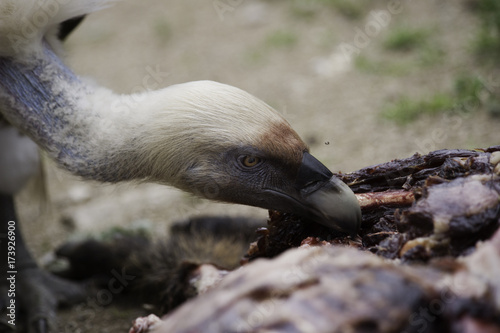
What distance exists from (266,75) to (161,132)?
3.99 meters

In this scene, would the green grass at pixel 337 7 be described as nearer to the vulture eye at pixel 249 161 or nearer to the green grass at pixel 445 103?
the green grass at pixel 445 103

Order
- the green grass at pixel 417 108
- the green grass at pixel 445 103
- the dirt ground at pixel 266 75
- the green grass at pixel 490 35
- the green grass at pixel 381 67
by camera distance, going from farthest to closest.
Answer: the green grass at pixel 381 67, the green grass at pixel 490 35, the green grass at pixel 417 108, the green grass at pixel 445 103, the dirt ground at pixel 266 75

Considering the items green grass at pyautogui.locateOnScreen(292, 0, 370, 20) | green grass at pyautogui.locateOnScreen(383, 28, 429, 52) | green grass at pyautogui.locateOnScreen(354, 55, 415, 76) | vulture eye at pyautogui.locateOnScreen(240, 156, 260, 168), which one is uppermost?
green grass at pyautogui.locateOnScreen(292, 0, 370, 20)

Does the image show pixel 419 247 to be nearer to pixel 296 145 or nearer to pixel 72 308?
pixel 296 145

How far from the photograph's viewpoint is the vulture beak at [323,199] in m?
2.29

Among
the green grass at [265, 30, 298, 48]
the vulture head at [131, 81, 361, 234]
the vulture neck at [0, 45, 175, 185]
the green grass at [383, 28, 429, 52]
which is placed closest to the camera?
the vulture head at [131, 81, 361, 234]

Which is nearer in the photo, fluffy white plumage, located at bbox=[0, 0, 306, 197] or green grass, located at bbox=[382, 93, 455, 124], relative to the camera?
fluffy white plumage, located at bbox=[0, 0, 306, 197]

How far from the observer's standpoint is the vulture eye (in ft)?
8.71

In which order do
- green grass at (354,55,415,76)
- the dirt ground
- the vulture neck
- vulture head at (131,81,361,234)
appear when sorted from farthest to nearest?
green grass at (354,55,415,76) → the dirt ground → the vulture neck → vulture head at (131,81,361,234)

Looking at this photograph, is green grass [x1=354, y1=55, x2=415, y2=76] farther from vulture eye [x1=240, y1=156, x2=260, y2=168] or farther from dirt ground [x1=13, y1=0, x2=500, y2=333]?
vulture eye [x1=240, y1=156, x2=260, y2=168]

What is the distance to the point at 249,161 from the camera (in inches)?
105

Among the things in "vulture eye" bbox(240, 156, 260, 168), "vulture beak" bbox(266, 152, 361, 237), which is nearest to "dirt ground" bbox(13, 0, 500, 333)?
"vulture eye" bbox(240, 156, 260, 168)

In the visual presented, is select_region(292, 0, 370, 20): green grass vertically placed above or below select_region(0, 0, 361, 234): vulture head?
above

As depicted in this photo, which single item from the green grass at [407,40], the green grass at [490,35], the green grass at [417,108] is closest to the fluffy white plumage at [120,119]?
the green grass at [417,108]
